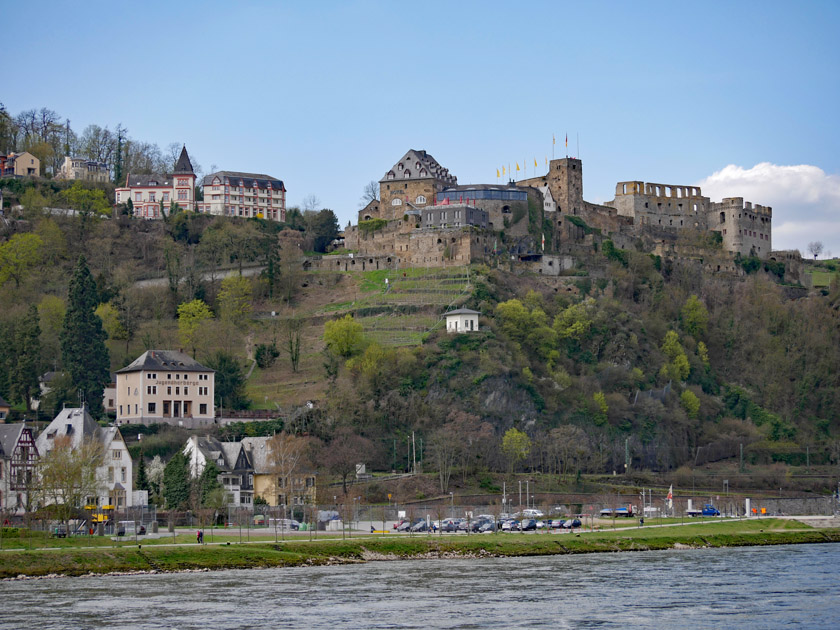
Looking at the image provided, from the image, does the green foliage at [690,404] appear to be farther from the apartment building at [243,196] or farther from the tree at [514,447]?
the apartment building at [243,196]

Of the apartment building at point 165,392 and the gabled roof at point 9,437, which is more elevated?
the apartment building at point 165,392

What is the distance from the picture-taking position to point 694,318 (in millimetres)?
→ 134750

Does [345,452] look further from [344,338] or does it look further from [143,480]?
[344,338]

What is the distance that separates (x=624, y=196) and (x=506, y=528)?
82.1 metres

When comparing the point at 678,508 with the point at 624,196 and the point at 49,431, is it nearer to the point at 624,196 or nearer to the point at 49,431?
the point at 49,431

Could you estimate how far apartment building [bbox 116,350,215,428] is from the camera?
100 m

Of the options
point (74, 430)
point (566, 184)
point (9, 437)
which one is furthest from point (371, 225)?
point (9, 437)

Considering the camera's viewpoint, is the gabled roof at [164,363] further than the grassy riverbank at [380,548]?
Yes

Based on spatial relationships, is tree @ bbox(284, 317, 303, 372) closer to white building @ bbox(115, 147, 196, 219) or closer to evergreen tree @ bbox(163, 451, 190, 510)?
evergreen tree @ bbox(163, 451, 190, 510)

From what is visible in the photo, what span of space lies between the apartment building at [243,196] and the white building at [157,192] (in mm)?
2326

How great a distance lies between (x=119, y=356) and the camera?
114m

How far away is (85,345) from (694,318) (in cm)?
6249

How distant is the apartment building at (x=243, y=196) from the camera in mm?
147750

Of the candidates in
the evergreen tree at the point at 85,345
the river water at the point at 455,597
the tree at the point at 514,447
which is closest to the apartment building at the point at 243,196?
the evergreen tree at the point at 85,345
